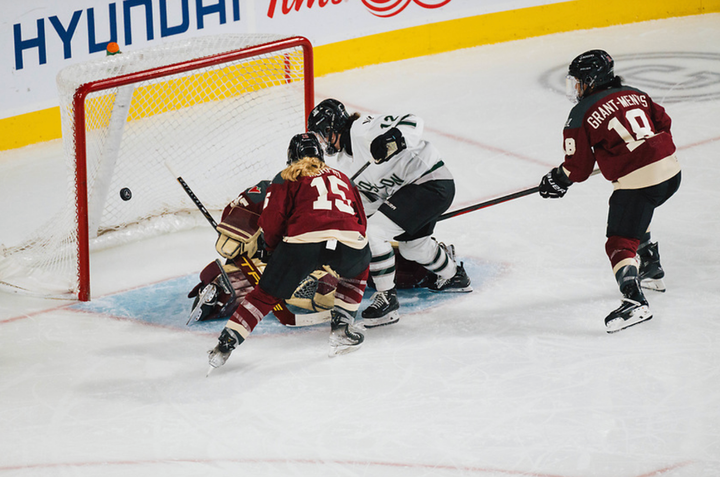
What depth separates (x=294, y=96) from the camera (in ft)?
14.1

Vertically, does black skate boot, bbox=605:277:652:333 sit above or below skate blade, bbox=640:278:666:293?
above

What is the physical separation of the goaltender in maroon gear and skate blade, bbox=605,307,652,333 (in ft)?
2.99

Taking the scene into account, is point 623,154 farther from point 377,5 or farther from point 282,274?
point 377,5

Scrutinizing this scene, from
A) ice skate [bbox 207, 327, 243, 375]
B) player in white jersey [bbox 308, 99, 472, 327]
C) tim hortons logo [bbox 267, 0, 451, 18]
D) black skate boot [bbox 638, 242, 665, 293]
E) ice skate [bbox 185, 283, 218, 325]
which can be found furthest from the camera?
tim hortons logo [bbox 267, 0, 451, 18]

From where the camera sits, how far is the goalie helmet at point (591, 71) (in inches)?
125

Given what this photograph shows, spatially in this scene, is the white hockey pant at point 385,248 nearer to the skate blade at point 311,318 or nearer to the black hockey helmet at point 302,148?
the skate blade at point 311,318

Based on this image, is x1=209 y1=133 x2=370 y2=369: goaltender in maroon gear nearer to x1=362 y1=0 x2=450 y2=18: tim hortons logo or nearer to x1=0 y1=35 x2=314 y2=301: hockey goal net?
x1=0 y1=35 x2=314 y2=301: hockey goal net

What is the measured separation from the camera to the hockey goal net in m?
3.56

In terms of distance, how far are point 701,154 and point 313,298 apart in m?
2.47

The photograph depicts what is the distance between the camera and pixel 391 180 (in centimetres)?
340

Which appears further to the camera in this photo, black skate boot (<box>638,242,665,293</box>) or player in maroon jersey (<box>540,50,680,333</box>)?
black skate boot (<box>638,242,665,293</box>)

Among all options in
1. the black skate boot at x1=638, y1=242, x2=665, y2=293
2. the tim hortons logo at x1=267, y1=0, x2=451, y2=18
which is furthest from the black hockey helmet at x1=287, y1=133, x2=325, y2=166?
the tim hortons logo at x1=267, y1=0, x2=451, y2=18

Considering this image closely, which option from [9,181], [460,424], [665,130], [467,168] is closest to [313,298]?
[460,424]

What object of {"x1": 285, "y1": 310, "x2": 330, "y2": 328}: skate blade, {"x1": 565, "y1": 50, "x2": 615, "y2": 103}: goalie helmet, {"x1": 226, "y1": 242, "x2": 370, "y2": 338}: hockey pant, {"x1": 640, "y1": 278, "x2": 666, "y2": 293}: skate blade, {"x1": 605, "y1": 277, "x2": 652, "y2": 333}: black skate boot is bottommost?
{"x1": 285, "y1": 310, "x2": 330, "y2": 328}: skate blade
